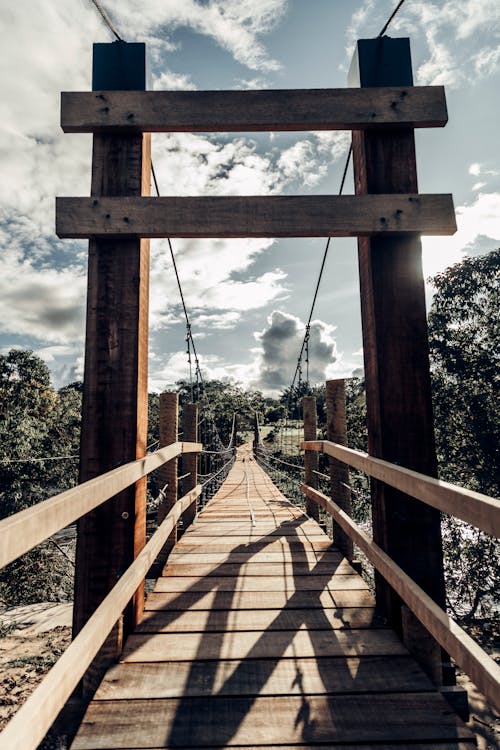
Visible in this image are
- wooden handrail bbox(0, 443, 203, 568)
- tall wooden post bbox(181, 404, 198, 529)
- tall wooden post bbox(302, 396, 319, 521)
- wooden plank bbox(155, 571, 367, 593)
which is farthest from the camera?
tall wooden post bbox(302, 396, 319, 521)

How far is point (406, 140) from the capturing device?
2.13 m

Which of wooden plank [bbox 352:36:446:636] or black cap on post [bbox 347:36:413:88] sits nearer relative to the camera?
wooden plank [bbox 352:36:446:636]

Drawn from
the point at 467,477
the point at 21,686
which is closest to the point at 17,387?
the point at 21,686

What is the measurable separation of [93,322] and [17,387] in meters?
23.1

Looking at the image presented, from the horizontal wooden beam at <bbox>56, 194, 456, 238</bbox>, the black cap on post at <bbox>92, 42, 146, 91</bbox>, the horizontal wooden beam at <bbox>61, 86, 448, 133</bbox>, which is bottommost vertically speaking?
the horizontal wooden beam at <bbox>56, 194, 456, 238</bbox>

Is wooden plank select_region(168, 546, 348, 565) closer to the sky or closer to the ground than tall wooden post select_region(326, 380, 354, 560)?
closer to the ground

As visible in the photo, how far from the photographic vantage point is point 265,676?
5.10 ft

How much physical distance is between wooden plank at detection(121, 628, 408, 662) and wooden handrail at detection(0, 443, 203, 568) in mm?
705

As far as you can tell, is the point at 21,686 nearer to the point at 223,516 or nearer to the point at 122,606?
the point at 223,516

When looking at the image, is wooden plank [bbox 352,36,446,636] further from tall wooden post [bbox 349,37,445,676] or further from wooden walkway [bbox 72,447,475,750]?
wooden walkway [bbox 72,447,475,750]

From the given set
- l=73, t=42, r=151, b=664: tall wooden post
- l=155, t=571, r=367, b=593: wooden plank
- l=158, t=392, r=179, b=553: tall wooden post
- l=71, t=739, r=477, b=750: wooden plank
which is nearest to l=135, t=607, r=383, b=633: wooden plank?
l=73, t=42, r=151, b=664: tall wooden post

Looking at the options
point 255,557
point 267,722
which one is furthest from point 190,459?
point 267,722

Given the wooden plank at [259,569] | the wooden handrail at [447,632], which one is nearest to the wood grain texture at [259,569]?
the wooden plank at [259,569]

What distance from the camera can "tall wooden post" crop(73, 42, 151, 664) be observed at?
1.82 m
